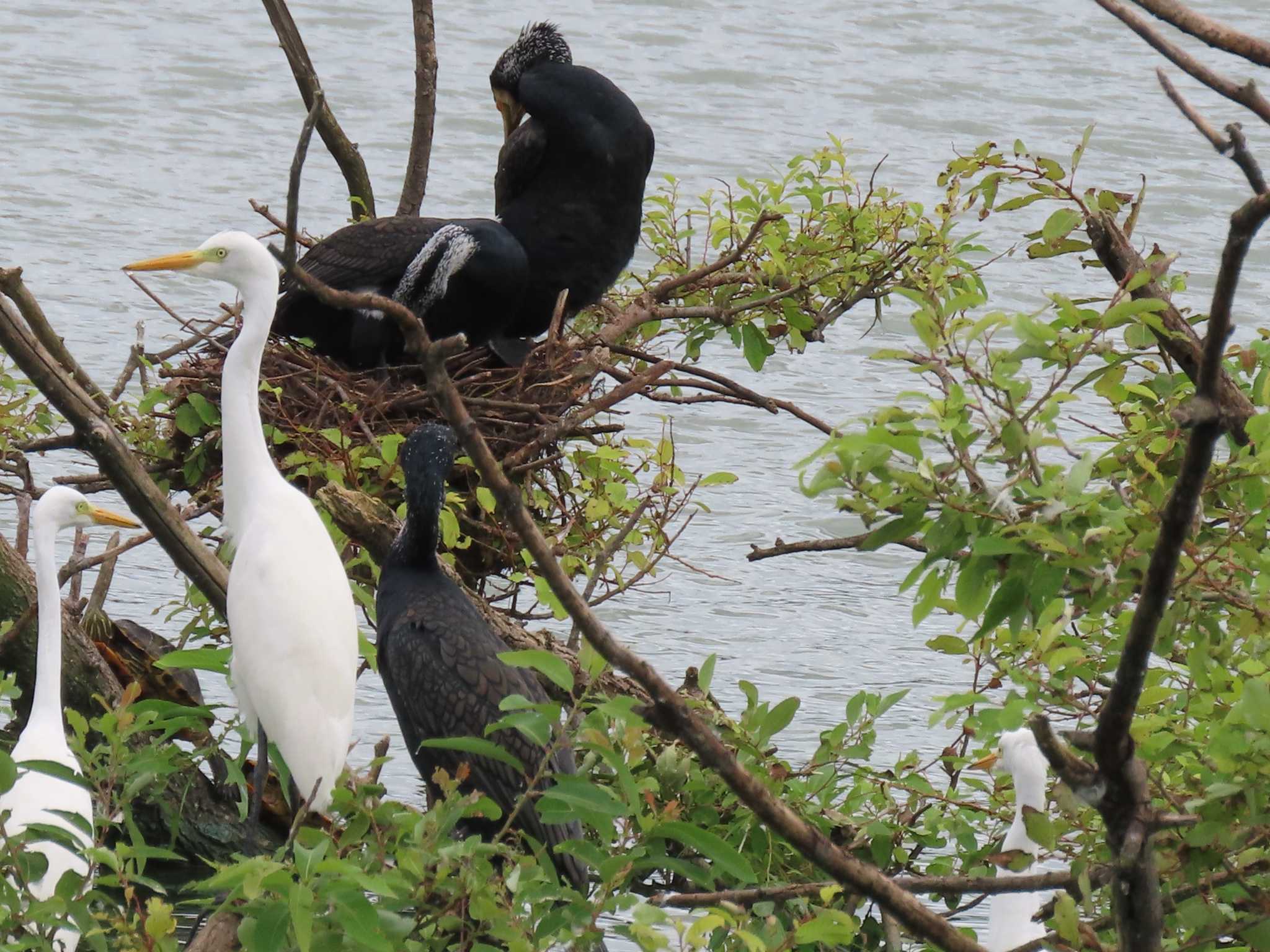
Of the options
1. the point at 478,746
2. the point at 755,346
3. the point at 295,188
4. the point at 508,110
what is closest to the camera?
the point at 295,188

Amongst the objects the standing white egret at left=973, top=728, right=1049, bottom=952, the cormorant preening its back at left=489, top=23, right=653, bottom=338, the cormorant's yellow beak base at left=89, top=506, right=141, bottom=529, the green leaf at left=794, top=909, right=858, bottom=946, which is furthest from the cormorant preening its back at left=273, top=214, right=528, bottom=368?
the green leaf at left=794, top=909, right=858, bottom=946

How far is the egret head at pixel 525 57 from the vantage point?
4480mm

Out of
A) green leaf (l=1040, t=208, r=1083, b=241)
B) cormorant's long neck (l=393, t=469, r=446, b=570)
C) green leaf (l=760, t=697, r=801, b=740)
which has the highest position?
green leaf (l=1040, t=208, r=1083, b=241)

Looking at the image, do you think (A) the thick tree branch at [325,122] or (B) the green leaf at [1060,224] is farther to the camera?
(A) the thick tree branch at [325,122]

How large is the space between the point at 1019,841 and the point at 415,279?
6.01 ft

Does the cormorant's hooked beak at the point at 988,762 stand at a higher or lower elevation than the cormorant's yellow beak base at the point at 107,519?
lower

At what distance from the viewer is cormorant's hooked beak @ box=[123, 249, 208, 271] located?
3.03 m

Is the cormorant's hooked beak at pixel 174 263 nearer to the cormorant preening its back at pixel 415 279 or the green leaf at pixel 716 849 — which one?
the cormorant preening its back at pixel 415 279

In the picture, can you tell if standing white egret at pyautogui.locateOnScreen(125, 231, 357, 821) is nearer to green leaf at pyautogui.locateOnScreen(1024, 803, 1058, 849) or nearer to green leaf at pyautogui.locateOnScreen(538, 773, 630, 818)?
green leaf at pyautogui.locateOnScreen(538, 773, 630, 818)

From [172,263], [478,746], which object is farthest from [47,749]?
[478,746]

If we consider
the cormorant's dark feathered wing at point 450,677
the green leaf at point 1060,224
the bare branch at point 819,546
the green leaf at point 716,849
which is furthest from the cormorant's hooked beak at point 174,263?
the green leaf at point 716,849

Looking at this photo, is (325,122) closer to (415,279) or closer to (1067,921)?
(415,279)

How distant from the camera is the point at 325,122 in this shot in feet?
14.6

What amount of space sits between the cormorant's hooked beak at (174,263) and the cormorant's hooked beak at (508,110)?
1522 mm
